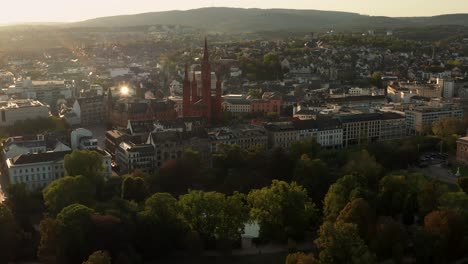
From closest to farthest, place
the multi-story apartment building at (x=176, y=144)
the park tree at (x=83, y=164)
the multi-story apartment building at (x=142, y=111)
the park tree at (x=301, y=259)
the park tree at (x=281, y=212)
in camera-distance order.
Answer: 1. the park tree at (x=301, y=259)
2. the park tree at (x=281, y=212)
3. the park tree at (x=83, y=164)
4. the multi-story apartment building at (x=176, y=144)
5. the multi-story apartment building at (x=142, y=111)

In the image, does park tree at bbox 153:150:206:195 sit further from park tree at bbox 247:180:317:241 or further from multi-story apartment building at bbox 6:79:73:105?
multi-story apartment building at bbox 6:79:73:105

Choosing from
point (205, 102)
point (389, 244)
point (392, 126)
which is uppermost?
point (205, 102)

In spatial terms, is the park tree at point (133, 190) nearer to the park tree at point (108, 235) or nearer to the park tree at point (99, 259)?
the park tree at point (108, 235)

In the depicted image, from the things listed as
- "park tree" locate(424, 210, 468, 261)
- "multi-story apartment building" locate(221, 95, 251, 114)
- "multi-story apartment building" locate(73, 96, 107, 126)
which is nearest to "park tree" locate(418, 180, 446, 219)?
"park tree" locate(424, 210, 468, 261)

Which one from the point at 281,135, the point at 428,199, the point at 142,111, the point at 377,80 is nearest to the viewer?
the point at 428,199

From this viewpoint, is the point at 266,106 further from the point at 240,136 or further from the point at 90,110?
the point at 240,136

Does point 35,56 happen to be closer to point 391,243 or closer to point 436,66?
point 436,66

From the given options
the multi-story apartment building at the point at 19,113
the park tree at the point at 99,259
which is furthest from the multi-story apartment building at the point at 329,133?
the park tree at the point at 99,259

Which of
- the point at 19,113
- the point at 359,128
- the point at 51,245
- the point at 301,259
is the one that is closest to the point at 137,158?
the point at 51,245
